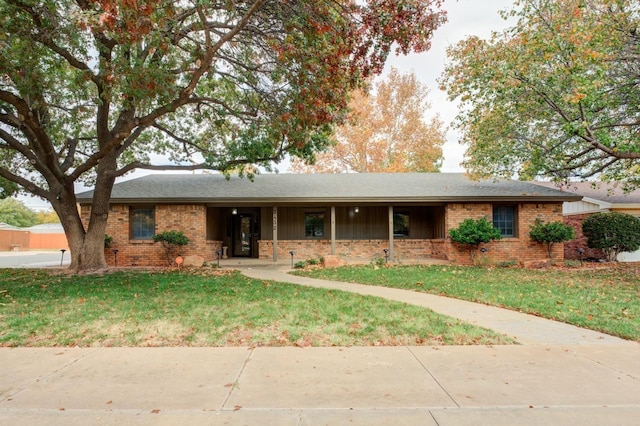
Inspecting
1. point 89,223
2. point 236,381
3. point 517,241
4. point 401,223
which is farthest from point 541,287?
point 89,223

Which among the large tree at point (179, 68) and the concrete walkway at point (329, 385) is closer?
the concrete walkway at point (329, 385)

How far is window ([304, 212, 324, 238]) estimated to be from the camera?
17344 millimetres

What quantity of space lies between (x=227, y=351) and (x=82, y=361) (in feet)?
5.16

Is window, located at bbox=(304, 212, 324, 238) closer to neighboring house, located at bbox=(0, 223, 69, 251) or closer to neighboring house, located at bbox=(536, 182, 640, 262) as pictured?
neighboring house, located at bbox=(536, 182, 640, 262)

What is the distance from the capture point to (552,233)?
46.2 ft

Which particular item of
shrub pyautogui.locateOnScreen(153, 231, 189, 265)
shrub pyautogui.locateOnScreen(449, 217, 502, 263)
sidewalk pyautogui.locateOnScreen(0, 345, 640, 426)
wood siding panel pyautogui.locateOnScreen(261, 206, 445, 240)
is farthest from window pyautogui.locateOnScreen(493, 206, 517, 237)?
shrub pyautogui.locateOnScreen(153, 231, 189, 265)

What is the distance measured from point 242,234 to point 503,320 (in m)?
14.1

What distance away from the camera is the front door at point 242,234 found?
18312 millimetres

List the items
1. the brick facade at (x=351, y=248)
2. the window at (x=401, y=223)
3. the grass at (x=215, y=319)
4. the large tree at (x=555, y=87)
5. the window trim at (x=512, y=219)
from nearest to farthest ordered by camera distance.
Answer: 1. the grass at (x=215, y=319)
2. the large tree at (x=555, y=87)
3. the window trim at (x=512, y=219)
4. the brick facade at (x=351, y=248)
5. the window at (x=401, y=223)

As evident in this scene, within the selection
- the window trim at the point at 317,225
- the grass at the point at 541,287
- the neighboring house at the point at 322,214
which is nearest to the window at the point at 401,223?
the neighboring house at the point at 322,214

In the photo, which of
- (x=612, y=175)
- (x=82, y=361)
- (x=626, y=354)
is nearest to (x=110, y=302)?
(x=82, y=361)

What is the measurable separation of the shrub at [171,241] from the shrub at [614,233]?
603 inches

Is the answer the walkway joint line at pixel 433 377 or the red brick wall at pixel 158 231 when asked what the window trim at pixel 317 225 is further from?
the walkway joint line at pixel 433 377

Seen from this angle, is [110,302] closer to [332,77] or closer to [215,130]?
[332,77]
